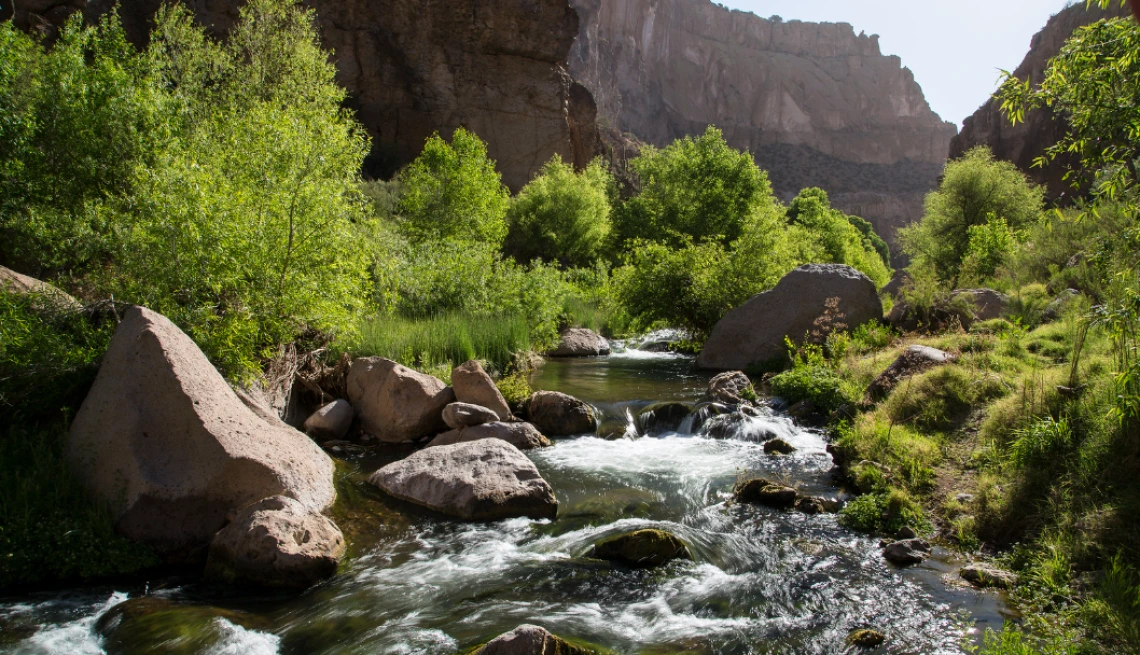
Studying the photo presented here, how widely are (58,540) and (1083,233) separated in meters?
20.7

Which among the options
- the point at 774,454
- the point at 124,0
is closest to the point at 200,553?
the point at 774,454

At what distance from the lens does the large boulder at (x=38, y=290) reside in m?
7.55

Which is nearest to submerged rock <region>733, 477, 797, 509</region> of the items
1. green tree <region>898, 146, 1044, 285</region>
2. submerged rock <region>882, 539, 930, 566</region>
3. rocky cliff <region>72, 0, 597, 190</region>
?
submerged rock <region>882, 539, 930, 566</region>

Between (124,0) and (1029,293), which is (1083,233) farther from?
(124,0)

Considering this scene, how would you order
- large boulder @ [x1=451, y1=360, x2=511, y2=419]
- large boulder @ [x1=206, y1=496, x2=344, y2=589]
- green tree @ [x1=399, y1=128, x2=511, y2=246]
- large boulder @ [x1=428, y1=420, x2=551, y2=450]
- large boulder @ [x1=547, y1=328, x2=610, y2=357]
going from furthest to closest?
green tree @ [x1=399, y1=128, x2=511, y2=246] → large boulder @ [x1=547, y1=328, x2=610, y2=357] → large boulder @ [x1=451, y1=360, x2=511, y2=419] → large boulder @ [x1=428, y1=420, x2=551, y2=450] → large boulder @ [x1=206, y1=496, x2=344, y2=589]

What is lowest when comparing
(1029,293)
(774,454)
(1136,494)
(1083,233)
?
(774,454)

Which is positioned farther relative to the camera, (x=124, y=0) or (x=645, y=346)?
(x=124, y=0)

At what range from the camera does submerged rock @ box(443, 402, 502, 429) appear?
401 inches

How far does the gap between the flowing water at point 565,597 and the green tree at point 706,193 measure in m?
27.8

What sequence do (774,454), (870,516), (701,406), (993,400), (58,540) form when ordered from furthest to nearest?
(701,406), (774,454), (993,400), (870,516), (58,540)

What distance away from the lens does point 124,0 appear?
136 ft

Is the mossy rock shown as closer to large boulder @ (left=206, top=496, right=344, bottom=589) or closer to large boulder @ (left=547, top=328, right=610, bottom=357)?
large boulder @ (left=206, top=496, right=344, bottom=589)

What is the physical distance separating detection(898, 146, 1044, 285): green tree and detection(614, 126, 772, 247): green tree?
784 cm

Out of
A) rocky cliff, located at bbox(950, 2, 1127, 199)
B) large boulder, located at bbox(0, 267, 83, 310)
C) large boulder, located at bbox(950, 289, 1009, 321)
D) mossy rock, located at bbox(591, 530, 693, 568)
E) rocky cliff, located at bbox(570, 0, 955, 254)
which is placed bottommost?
mossy rock, located at bbox(591, 530, 693, 568)
